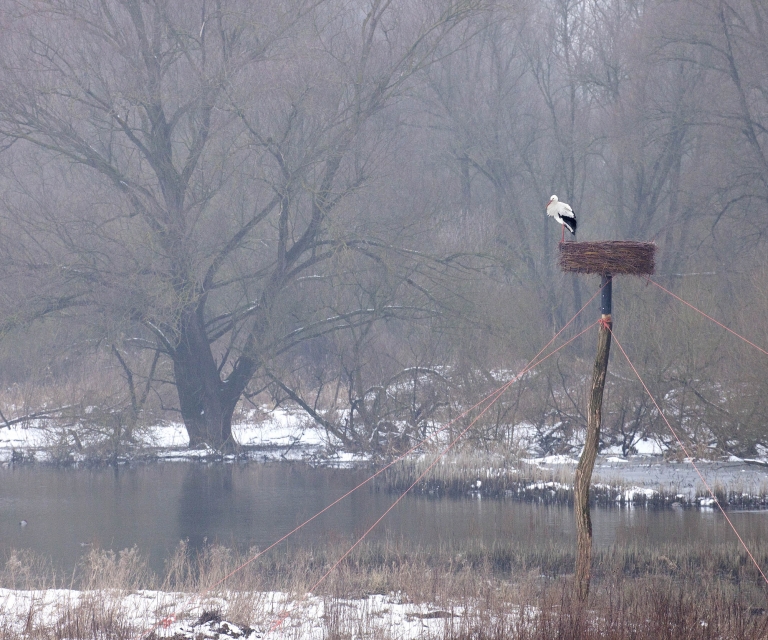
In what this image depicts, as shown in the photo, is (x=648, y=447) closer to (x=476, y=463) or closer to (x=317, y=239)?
(x=476, y=463)

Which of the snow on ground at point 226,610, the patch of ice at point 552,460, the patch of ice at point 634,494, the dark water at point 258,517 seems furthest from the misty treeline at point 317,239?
the snow on ground at point 226,610

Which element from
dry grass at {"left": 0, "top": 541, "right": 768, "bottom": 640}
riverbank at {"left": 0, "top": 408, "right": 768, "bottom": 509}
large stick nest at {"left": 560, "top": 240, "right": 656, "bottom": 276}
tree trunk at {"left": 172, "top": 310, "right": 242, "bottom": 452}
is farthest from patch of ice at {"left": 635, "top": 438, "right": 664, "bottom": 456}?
large stick nest at {"left": 560, "top": 240, "right": 656, "bottom": 276}

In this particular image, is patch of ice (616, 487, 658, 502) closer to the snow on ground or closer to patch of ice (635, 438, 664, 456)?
patch of ice (635, 438, 664, 456)

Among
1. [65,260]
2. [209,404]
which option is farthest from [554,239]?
[65,260]

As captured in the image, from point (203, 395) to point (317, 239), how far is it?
461cm

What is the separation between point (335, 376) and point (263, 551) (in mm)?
10605

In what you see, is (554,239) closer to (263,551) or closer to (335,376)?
(335,376)

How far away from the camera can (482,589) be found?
8.70 meters

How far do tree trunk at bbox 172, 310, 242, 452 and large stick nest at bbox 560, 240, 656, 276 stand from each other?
14952mm

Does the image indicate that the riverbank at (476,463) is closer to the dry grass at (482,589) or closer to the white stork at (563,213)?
the dry grass at (482,589)

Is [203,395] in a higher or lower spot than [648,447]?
higher

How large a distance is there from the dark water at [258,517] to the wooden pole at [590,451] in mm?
4686

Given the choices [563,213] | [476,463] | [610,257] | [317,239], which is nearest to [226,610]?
[610,257]

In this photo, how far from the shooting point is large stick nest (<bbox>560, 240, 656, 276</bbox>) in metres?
7.50
